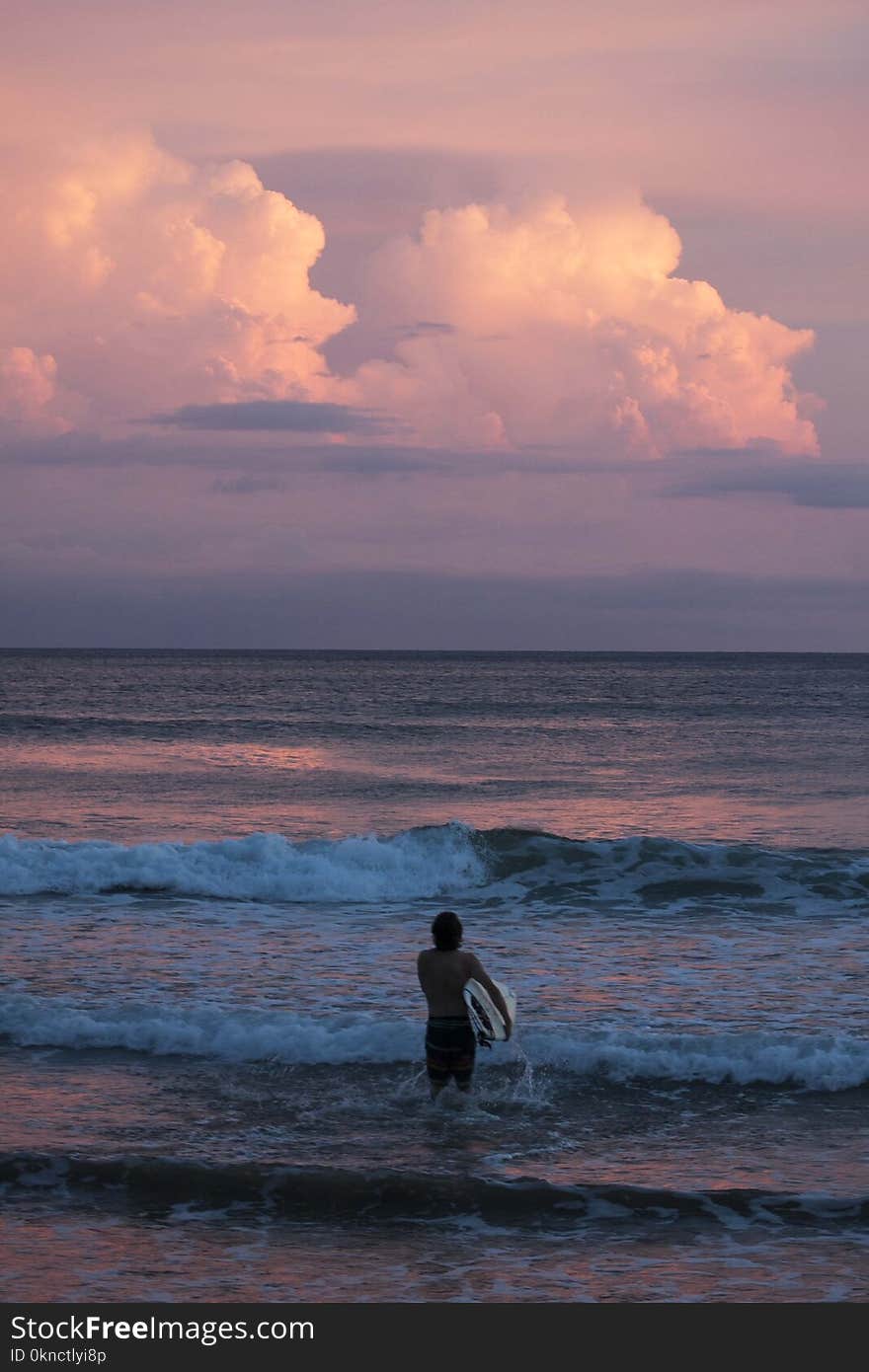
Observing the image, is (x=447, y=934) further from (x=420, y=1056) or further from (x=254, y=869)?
(x=254, y=869)

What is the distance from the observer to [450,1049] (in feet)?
35.0

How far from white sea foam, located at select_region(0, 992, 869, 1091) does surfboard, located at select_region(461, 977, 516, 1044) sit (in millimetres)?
1821

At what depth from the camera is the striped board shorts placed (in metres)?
10.6

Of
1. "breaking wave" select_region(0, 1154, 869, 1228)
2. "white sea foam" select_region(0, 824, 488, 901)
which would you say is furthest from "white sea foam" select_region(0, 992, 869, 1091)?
"white sea foam" select_region(0, 824, 488, 901)

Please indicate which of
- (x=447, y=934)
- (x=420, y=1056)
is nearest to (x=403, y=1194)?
(x=447, y=934)

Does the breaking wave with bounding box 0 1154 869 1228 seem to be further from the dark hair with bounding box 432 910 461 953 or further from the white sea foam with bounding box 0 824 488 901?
the white sea foam with bounding box 0 824 488 901

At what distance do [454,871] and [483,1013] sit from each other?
12657 millimetres

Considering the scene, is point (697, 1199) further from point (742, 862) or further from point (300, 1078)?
point (742, 862)

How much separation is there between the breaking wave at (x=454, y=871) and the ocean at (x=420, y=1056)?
0.08 meters

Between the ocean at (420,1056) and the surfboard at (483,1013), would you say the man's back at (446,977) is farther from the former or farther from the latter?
the ocean at (420,1056)

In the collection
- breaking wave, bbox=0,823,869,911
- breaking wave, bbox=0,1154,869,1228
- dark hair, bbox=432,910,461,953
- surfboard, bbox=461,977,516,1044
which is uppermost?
dark hair, bbox=432,910,461,953

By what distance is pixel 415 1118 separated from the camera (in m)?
10.8
